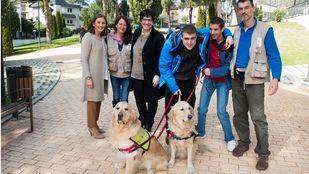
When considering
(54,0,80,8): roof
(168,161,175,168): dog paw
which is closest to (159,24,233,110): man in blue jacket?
(168,161,175,168): dog paw

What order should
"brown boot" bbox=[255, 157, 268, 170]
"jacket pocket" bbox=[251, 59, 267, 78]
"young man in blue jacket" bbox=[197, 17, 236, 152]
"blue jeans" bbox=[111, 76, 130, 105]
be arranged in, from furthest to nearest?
"blue jeans" bbox=[111, 76, 130, 105]
"young man in blue jacket" bbox=[197, 17, 236, 152]
"brown boot" bbox=[255, 157, 268, 170]
"jacket pocket" bbox=[251, 59, 267, 78]

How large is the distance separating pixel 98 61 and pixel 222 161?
104 inches

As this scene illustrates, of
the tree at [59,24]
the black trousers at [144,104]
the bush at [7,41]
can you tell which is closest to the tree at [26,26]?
the tree at [59,24]

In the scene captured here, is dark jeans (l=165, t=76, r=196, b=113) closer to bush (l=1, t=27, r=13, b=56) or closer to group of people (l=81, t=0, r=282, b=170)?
group of people (l=81, t=0, r=282, b=170)

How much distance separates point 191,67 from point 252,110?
3.82ft

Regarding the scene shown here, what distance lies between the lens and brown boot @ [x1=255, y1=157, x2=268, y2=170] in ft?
17.4

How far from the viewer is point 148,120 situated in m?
6.93

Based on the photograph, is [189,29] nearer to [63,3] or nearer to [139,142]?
[139,142]

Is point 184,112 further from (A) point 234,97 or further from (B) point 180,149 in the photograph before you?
(A) point 234,97

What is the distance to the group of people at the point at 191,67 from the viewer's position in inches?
199

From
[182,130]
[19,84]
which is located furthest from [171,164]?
[19,84]

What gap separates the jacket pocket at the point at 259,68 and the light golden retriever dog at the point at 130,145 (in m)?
1.73

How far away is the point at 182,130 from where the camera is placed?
522cm

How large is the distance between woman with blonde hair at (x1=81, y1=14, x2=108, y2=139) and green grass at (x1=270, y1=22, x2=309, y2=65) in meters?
13.2
